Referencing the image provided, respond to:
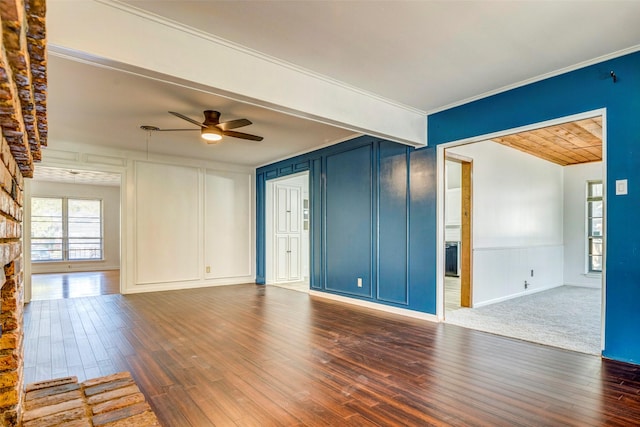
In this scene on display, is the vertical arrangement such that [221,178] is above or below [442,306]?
above

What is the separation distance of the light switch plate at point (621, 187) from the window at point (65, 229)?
1191 centimetres

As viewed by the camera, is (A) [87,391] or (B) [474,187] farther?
(B) [474,187]

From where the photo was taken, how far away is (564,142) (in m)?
5.79

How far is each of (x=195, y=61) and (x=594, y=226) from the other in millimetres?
8346

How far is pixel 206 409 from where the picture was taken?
2193 mm

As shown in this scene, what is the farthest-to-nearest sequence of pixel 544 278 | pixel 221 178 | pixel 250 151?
pixel 221 178 < pixel 544 278 < pixel 250 151

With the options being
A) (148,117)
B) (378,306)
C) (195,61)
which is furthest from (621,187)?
(148,117)

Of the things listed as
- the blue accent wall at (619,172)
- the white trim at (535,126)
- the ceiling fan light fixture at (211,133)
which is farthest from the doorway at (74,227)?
the blue accent wall at (619,172)

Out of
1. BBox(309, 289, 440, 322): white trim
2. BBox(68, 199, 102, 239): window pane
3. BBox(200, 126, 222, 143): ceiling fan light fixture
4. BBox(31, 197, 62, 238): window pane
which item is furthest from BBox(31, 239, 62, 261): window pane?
BBox(200, 126, 222, 143): ceiling fan light fixture

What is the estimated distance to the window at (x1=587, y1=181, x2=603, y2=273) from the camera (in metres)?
7.36

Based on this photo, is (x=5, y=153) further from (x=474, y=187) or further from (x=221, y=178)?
(x=221, y=178)

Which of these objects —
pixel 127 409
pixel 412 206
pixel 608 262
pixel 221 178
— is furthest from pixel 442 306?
pixel 221 178

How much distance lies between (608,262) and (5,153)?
13.3 ft

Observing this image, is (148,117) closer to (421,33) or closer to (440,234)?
(421,33)
